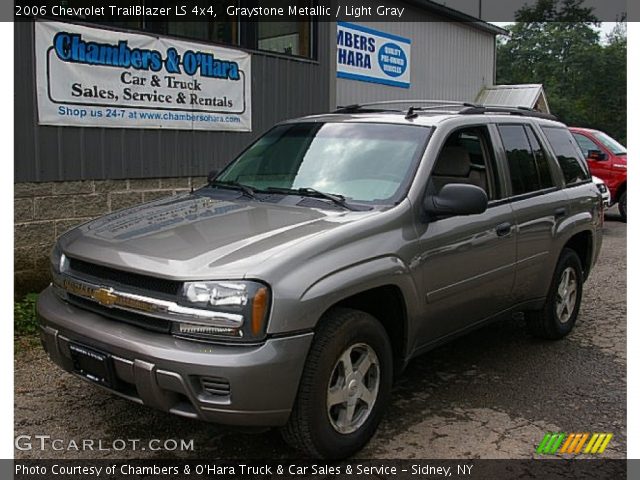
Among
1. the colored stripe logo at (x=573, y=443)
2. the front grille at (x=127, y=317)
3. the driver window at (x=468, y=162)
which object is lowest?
the colored stripe logo at (x=573, y=443)

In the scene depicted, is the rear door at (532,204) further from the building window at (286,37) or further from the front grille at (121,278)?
the building window at (286,37)

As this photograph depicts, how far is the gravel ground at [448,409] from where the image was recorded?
375 centimetres

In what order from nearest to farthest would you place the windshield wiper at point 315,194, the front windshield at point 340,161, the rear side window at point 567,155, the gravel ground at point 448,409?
1. the gravel ground at point 448,409
2. the windshield wiper at point 315,194
3. the front windshield at point 340,161
4. the rear side window at point 567,155

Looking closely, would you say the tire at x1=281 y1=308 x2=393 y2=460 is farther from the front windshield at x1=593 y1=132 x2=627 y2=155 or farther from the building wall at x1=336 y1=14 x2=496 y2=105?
the front windshield at x1=593 y1=132 x2=627 y2=155

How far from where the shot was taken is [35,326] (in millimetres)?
5688

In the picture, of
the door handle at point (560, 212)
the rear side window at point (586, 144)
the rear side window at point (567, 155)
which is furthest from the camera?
the rear side window at point (586, 144)

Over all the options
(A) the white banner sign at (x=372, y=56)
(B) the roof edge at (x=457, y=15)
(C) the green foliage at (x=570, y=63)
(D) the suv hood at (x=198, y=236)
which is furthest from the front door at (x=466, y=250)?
(C) the green foliage at (x=570, y=63)

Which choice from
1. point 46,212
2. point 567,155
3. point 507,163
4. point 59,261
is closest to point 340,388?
point 59,261

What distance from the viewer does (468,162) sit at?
4719 mm

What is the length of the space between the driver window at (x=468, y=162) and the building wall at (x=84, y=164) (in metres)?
4.15

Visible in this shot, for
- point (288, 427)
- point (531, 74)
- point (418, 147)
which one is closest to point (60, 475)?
point (288, 427)

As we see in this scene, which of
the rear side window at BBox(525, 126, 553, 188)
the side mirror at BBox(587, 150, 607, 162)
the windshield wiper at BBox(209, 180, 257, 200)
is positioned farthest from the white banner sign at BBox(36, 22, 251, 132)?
the side mirror at BBox(587, 150, 607, 162)

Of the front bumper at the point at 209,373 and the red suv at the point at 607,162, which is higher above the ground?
the red suv at the point at 607,162

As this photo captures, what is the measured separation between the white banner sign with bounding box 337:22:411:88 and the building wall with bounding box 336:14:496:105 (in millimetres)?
123
